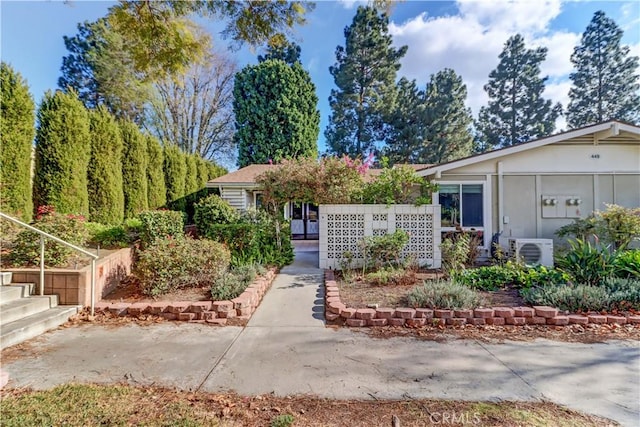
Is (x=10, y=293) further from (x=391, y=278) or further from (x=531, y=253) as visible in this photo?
(x=531, y=253)

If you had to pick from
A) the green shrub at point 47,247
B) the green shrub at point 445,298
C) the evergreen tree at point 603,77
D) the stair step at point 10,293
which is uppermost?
the evergreen tree at point 603,77

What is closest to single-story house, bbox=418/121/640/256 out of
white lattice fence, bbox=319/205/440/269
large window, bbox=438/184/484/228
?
large window, bbox=438/184/484/228

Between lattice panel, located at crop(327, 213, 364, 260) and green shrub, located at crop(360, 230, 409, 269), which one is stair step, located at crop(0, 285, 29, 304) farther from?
green shrub, located at crop(360, 230, 409, 269)

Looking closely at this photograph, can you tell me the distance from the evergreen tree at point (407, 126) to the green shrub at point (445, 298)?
19546 mm

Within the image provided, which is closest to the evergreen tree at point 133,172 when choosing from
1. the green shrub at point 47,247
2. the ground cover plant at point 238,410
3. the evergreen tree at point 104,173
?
the evergreen tree at point 104,173

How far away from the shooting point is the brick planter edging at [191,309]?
4.56 m

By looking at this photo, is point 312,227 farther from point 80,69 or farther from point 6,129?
point 80,69

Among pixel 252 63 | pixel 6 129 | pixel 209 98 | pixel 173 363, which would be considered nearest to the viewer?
pixel 173 363

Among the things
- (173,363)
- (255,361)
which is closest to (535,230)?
(255,361)

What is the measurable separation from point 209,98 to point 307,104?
7795mm

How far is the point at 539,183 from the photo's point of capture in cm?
905

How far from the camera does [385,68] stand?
77.3 feet

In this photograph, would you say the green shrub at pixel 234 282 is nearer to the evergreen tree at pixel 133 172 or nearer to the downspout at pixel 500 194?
the evergreen tree at pixel 133 172
